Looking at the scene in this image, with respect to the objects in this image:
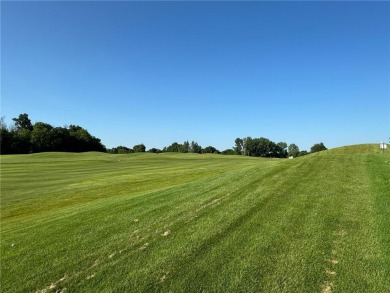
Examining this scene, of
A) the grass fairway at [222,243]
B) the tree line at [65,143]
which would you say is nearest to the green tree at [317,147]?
the tree line at [65,143]

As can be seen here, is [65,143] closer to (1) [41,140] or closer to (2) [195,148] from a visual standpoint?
(1) [41,140]

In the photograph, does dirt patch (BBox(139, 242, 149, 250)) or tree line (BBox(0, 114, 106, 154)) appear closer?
dirt patch (BBox(139, 242, 149, 250))

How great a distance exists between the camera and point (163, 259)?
5.79m

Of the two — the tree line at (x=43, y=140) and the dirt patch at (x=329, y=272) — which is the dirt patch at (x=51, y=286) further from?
the tree line at (x=43, y=140)

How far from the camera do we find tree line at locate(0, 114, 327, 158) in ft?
314

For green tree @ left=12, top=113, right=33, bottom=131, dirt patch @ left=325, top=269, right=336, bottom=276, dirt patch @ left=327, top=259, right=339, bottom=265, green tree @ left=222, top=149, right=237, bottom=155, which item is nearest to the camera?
dirt patch @ left=325, top=269, right=336, bottom=276

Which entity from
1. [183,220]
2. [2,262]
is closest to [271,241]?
[183,220]

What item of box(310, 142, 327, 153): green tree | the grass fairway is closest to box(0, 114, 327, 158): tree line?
box(310, 142, 327, 153): green tree

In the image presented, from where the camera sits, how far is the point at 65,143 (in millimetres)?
109000

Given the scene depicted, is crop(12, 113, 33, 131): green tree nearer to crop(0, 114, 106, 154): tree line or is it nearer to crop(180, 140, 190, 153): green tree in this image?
crop(0, 114, 106, 154): tree line

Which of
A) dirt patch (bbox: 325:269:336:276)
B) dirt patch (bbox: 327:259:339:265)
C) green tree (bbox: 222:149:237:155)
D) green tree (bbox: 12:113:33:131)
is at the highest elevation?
green tree (bbox: 12:113:33:131)

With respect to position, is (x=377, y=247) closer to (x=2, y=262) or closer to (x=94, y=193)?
(x=2, y=262)

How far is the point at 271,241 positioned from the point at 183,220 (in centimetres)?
256

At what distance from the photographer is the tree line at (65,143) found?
95.6 m
